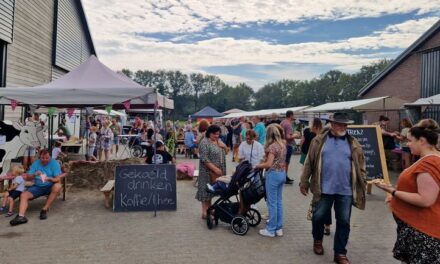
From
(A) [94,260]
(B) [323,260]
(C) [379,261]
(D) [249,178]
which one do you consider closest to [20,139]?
(A) [94,260]

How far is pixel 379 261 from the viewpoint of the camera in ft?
13.8

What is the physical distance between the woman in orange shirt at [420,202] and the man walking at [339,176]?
3.91 feet

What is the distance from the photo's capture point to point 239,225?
5137mm

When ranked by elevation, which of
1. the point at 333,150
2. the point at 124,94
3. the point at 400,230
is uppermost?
the point at 124,94

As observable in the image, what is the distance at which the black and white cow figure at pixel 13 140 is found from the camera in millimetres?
7441

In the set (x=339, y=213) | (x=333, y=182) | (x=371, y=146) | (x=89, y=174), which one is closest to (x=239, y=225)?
(x=339, y=213)

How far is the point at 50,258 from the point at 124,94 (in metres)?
3.01

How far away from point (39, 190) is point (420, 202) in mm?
5955

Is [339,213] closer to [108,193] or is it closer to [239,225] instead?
[239,225]

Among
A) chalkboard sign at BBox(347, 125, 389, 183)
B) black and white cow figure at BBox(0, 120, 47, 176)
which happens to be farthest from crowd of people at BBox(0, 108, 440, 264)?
chalkboard sign at BBox(347, 125, 389, 183)

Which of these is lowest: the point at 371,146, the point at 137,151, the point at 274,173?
the point at 137,151

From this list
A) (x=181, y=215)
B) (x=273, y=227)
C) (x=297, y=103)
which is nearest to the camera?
(x=273, y=227)

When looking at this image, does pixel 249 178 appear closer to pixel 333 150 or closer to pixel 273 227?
pixel 273 227

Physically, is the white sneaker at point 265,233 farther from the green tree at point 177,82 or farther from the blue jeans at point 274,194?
the green tree at point 177,82
